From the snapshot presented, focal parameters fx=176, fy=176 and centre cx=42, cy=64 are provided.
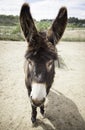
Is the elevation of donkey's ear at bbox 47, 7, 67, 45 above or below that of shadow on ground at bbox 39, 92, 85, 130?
above

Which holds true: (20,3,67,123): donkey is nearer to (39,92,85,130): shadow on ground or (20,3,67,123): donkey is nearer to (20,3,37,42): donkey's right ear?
(20,3,37,42): donkey's right ear

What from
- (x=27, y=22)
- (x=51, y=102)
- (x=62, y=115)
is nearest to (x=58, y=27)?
(x=27, y=22)

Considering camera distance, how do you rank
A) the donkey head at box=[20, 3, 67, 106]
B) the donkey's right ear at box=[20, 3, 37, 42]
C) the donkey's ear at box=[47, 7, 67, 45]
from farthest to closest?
the donkey's ear at box=[47, 7, 67, 45]
the donkey's right ear at box=[20, 3, 37, 42]
the donkey head at box=[20, 3, 67, 106]

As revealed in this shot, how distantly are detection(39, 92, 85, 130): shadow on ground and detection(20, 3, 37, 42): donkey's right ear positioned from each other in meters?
2.14

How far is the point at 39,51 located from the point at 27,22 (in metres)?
0.57

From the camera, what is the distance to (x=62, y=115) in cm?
435

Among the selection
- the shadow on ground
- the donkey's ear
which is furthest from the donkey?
the shadow on ground

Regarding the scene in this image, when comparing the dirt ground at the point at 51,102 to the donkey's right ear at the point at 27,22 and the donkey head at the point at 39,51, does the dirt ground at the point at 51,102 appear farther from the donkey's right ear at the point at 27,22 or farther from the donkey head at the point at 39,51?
the donkey's right ear at the point at 27,22

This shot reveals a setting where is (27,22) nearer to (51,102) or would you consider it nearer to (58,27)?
(58,27)

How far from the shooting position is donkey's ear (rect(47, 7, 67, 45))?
3.09 meters

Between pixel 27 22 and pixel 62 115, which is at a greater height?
pixel 27 22

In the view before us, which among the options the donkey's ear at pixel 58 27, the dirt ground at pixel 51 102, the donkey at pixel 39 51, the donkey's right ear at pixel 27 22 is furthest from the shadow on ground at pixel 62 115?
the donkey's right ear at pixel 27 22

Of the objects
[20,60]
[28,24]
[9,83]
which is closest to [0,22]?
[20,60]

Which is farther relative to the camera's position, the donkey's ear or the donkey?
the donkey's ear
